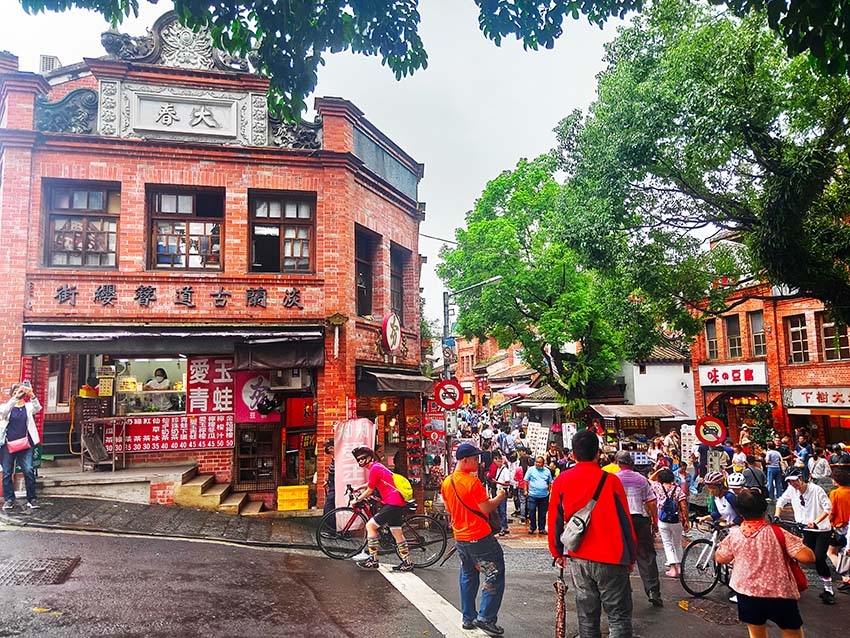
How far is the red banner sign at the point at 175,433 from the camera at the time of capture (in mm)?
12352

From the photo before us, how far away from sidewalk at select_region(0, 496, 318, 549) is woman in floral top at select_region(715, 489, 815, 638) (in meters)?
6.73

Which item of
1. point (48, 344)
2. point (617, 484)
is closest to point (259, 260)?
point (48, 344)

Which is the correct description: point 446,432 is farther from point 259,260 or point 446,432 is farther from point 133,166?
point 133,166

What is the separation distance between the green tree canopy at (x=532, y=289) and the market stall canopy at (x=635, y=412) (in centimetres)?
195

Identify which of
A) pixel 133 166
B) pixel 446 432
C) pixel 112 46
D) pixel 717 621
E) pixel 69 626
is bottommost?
pixel 717 621

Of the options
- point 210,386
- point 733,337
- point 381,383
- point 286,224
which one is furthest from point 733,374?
point 210,386

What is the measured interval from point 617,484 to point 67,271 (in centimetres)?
1100

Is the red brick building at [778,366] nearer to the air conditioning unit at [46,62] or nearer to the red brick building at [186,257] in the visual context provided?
the red brick building at [186,257]

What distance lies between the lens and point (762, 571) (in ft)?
15.8

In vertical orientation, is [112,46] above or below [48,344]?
above

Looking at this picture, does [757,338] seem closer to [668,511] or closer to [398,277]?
[398,277]

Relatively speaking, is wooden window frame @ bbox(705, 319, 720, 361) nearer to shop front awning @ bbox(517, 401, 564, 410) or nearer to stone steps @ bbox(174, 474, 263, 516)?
shop front awning @ bbox(517, 401, 564, 410)

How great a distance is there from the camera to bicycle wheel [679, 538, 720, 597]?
792cm

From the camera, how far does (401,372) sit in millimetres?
14805
